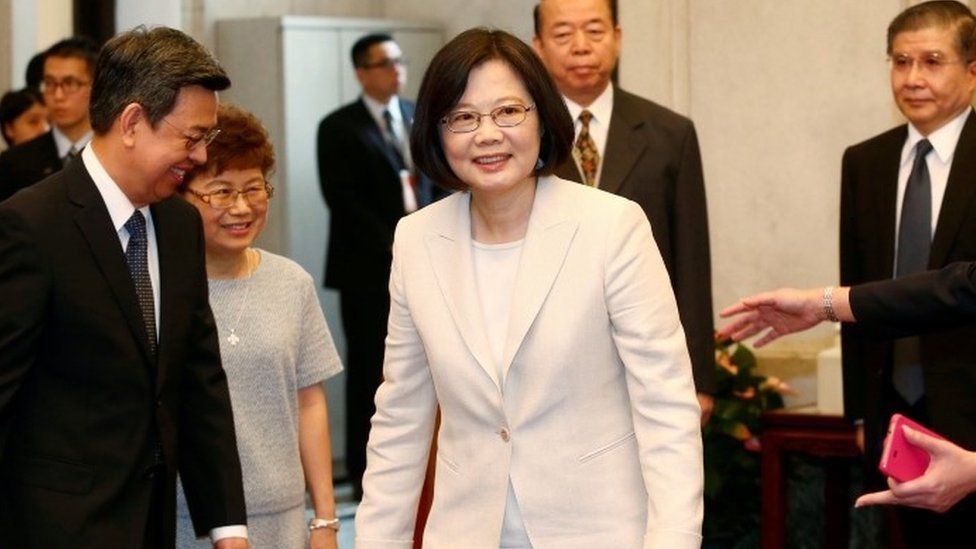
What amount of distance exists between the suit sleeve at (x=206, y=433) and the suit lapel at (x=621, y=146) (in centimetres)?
153

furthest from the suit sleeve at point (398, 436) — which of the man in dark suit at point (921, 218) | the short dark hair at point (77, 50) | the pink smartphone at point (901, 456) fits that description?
the short dark hair at point (77, 50)

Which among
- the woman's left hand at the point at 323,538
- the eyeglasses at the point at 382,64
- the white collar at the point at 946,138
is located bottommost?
the woman's left hand at the point at 323,538

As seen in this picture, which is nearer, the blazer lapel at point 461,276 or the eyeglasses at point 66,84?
the blazer lapel at point 461,276

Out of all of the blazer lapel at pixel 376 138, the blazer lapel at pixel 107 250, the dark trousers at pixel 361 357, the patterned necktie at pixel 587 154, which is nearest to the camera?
the blazer lapel at pixel 107 250

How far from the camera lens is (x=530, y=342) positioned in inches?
134

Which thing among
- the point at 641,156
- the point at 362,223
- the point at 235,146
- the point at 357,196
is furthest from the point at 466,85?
the point at 357,196

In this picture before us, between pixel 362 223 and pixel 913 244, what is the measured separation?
4.39 metres

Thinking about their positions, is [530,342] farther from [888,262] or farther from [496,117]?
[888,262]

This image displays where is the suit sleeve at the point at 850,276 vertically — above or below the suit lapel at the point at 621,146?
below

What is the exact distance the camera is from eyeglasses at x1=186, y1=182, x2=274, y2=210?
4355mm

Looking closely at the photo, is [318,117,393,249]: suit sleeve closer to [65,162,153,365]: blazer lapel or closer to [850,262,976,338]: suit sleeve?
[850,262,976,338]: suit sleeve

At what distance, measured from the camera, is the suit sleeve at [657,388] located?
10.8 feet

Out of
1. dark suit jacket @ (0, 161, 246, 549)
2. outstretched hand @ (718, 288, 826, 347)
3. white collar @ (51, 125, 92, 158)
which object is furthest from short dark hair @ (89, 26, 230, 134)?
white collar @ (51, 125, 92, 158)

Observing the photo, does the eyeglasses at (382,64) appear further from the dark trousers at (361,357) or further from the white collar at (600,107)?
the white collar at (600,107)
